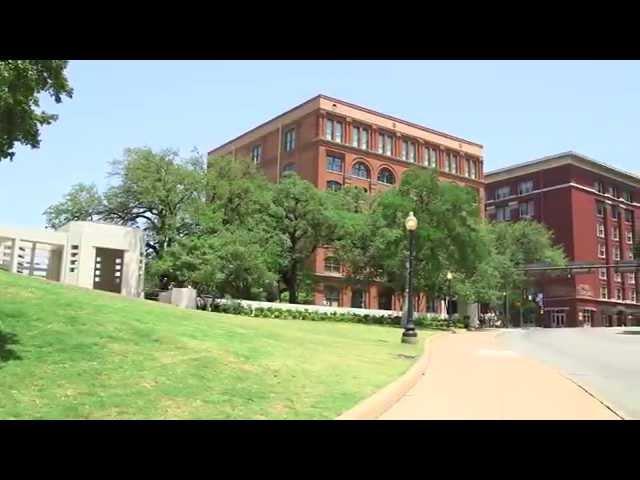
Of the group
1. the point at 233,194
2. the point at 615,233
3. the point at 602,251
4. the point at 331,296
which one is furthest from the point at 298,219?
the point at 615,233

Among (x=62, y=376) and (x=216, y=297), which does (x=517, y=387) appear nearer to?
(x=62, y=376)

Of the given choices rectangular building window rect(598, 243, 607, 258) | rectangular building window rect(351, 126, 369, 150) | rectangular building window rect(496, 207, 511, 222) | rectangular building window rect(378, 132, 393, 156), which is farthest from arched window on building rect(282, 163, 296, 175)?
rectangular building window rect(598, 243, 607, 258)

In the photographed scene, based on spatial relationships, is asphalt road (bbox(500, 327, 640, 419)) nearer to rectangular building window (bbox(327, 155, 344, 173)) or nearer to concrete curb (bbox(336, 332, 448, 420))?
concrete curb (bbox(336, 332, 448, 420))

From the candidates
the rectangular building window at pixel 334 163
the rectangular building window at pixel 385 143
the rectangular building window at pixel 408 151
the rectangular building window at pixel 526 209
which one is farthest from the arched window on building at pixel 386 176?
the rectangular building window at pixel 526 209

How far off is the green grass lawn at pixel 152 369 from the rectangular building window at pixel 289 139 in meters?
52.6

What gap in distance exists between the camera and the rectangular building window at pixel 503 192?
93.4 metres

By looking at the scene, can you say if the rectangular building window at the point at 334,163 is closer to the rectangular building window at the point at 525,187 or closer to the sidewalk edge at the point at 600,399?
the rectangular building window at the point at 525,187

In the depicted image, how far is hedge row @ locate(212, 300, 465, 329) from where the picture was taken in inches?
1415

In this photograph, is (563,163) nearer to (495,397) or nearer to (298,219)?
(298,219)

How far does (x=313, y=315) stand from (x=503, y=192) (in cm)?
6196

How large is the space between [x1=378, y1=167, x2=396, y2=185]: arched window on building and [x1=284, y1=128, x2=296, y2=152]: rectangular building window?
984 centimetres

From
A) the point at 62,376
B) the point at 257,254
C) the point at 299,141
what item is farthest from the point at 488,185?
the point at 62,376

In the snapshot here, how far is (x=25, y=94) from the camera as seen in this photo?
11641 mm
